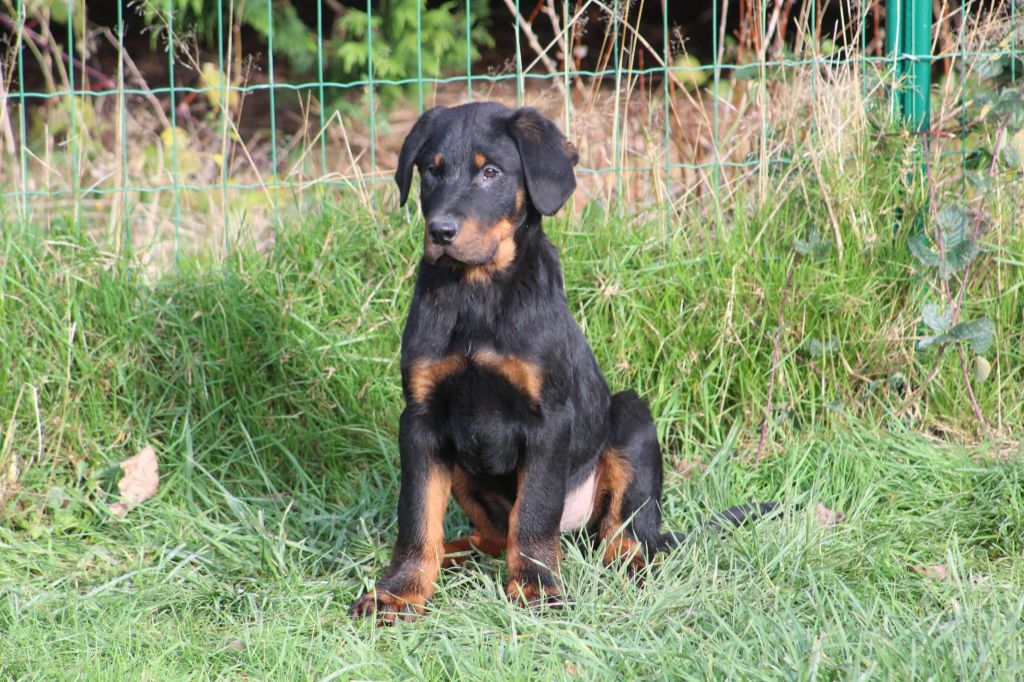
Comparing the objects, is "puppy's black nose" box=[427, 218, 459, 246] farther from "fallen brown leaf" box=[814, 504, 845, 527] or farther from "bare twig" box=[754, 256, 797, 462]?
"bare twig" box=[754, 256, 797, 462]

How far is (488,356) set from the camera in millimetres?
3248

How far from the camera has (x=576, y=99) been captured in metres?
8.46

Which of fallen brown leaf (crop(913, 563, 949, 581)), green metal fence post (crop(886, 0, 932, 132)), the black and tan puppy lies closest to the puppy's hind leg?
the black and tan puppy

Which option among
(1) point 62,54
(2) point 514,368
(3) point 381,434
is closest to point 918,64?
(2) point 514,368

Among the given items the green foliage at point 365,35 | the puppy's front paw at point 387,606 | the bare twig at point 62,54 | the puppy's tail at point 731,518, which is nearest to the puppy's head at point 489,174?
the puppy's front paw at point 387,606

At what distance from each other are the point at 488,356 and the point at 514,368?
8cm

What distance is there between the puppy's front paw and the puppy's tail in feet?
2.80

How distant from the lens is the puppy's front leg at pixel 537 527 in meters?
3.23

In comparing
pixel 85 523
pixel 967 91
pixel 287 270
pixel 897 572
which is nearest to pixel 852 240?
pixel 967 91

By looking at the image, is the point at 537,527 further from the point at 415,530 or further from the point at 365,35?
the point at 365,35

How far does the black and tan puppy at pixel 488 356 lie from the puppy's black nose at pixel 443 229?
0.14 ft

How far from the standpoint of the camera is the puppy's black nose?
10.0ft

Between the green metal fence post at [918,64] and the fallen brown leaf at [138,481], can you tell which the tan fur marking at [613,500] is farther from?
the green metal fence post at [918,64]

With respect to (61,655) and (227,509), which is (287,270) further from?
(61,655)
